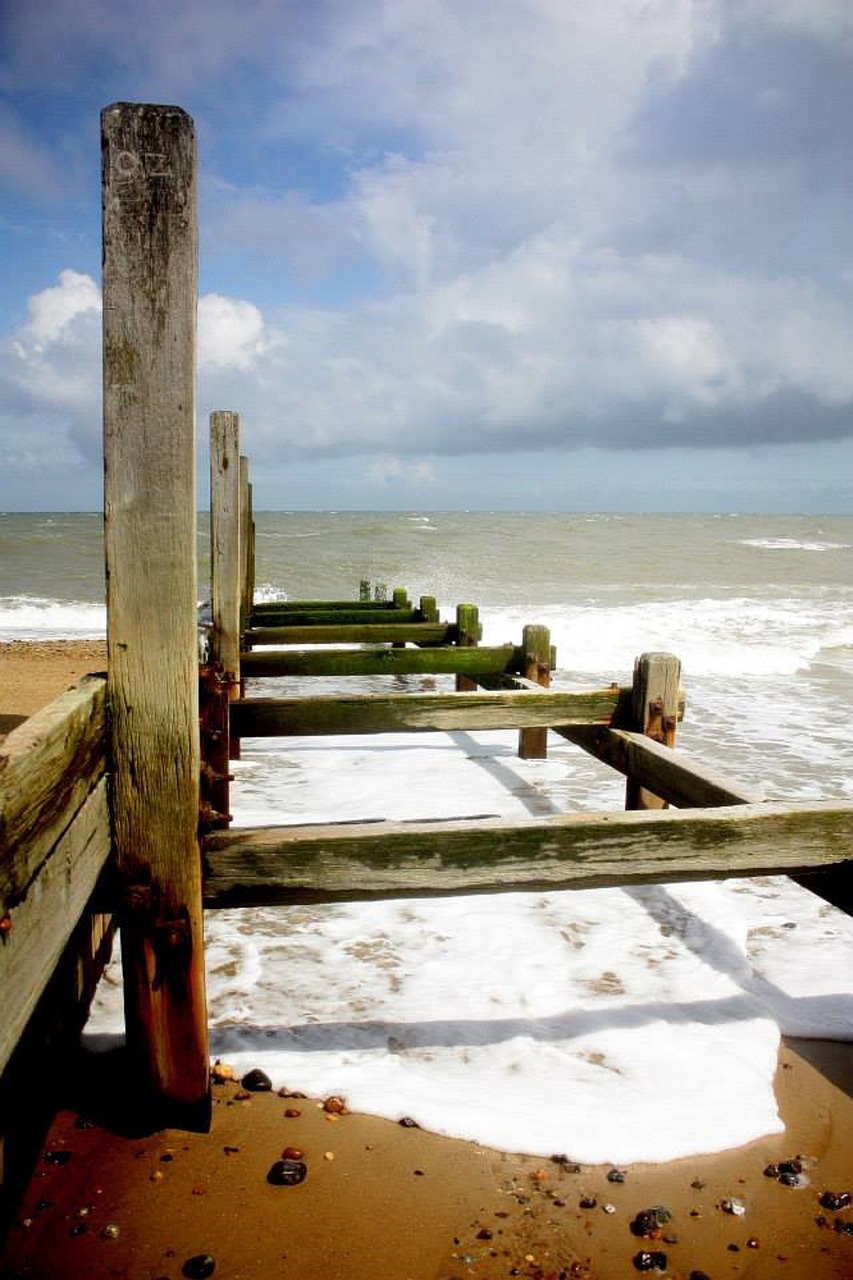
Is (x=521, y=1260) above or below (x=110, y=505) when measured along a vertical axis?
below

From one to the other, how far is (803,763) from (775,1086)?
4753 millimetres

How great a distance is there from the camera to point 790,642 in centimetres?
1534

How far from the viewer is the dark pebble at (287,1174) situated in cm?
230

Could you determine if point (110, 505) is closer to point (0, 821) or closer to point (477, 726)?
point (0, 821)

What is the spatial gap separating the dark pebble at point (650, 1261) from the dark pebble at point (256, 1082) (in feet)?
4.01

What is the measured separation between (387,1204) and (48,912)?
1256mm

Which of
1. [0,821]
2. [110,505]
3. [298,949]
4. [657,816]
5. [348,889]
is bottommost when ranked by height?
[298,949]

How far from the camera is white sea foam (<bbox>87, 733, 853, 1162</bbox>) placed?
2662 millimetres

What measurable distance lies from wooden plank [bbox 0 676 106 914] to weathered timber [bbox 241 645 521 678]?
382cm

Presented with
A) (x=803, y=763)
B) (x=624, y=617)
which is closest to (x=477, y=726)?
(x=803, y=763)

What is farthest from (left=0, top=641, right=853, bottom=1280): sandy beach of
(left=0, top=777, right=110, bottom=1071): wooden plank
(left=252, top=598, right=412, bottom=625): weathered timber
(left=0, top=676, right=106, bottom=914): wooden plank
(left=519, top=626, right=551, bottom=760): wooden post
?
(left=252, top=598, right=412, bottom=625): weathered timber

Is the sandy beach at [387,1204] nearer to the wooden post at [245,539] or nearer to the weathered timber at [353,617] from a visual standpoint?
the wooden post at [245,539]

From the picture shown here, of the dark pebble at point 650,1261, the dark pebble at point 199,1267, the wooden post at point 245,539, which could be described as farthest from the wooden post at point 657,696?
the wooden post at point 245,539

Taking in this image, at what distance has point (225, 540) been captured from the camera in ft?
21.5
